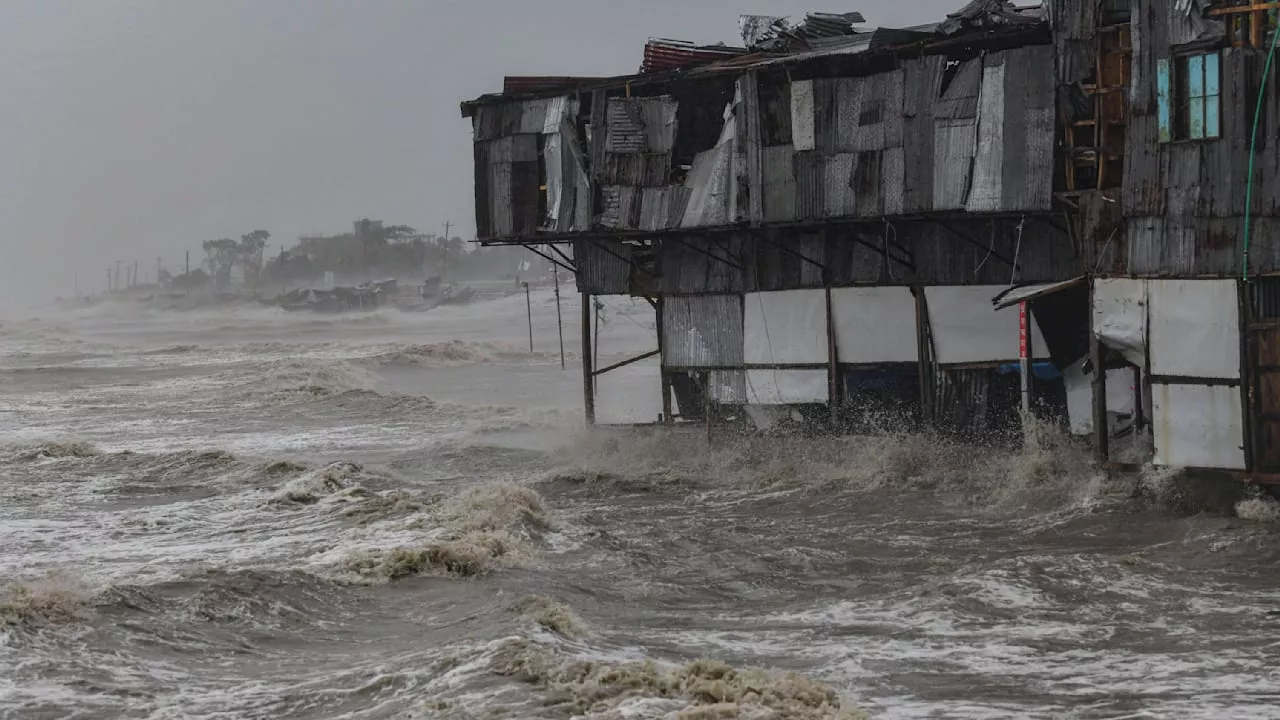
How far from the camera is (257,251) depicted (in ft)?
576

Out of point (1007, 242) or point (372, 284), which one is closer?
point (1007, 242)

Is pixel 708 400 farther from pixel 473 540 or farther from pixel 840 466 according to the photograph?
pixel 473 540

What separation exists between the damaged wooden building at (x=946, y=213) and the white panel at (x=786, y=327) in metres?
0.04

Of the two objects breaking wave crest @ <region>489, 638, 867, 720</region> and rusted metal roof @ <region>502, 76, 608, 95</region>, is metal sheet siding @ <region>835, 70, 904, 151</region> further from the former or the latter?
breaking wave crest @ <region>489, 638, 867, 720</region>

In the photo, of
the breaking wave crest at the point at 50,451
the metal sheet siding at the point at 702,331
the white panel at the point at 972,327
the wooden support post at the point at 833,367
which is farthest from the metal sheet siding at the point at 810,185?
the breaking wave crest at the point at 50,451

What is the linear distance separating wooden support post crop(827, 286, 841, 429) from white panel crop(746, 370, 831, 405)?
150 millimetres

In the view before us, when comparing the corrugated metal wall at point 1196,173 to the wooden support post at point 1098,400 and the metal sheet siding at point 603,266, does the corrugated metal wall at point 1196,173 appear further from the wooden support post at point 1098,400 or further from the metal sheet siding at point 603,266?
the metal sheet siding at point 603,266

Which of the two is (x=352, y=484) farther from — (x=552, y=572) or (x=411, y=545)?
(x=552, y=572)

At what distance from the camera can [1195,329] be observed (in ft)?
55.0

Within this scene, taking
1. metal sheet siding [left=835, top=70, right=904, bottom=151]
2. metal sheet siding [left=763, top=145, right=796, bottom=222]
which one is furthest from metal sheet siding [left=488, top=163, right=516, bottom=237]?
metal sheet siding [left=835, top=70, right=904, bottom=151]

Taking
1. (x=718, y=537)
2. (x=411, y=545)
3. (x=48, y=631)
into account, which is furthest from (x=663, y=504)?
(x=48, y=631)

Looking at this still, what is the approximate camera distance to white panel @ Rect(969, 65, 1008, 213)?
67.2 ft

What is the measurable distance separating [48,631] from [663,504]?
10037 mm

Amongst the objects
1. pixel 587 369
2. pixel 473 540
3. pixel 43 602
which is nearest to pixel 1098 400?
pixel 473 540
